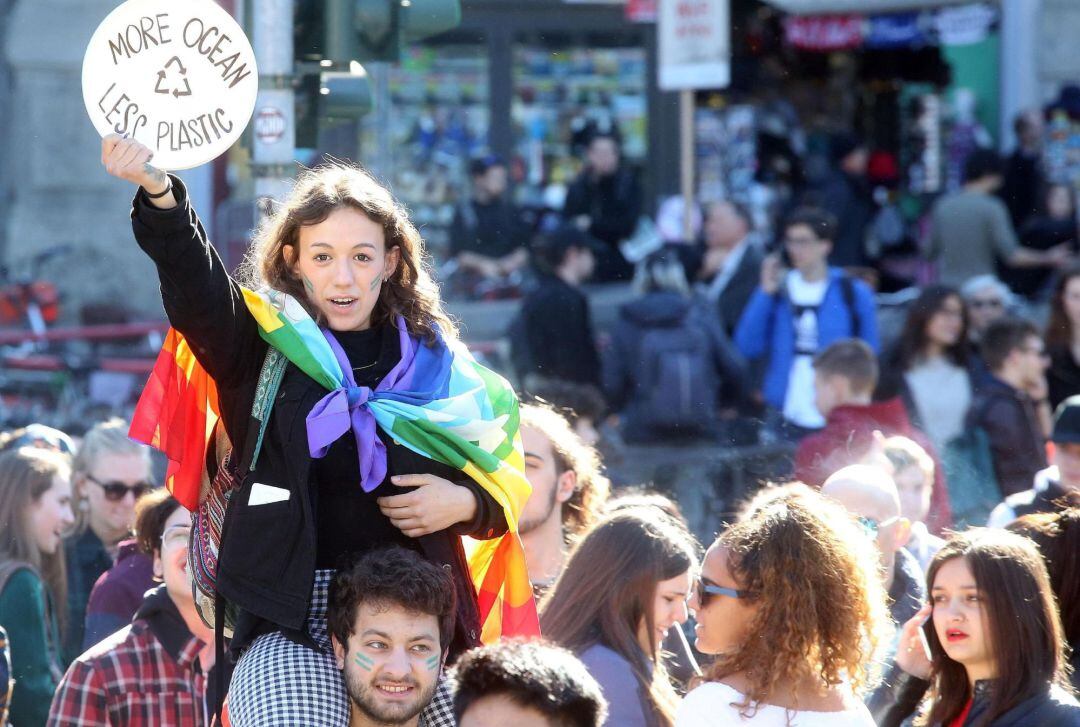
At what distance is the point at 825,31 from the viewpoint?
16.8 metres

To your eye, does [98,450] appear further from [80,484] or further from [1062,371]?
[1062,371]

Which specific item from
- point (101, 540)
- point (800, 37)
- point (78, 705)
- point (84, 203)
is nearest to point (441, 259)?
point (84, 203)

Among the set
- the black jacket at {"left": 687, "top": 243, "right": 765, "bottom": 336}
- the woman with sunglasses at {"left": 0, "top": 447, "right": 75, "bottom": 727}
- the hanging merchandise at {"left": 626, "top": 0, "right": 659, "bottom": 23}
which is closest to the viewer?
the woman with sunglasses at {"left": 0, "top": 447, "right": 75, "bottom": 727}

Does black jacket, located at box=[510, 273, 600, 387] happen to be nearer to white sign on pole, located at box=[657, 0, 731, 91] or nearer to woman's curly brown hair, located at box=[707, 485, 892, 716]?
white sign on pole, located at box=[657, 0, 731, 91]

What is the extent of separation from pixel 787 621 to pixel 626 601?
0.83 meters

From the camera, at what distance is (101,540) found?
6.63 m

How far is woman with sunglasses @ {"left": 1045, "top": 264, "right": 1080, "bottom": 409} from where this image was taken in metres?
9.23

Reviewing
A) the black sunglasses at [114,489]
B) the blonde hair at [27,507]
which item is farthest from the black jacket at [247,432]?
the black sunglasses at [114,489]

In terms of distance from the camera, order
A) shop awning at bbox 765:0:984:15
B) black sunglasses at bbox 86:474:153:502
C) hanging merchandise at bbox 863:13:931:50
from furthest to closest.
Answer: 1. hanging merchandise at bbox 863:13:931:50
2. shop awning at bbox 765:0:984:15
3. black sunglasses at bbox 86:474:153:502

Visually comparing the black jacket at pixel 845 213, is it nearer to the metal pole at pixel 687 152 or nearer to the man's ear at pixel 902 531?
the metal pole at pixel 687 152

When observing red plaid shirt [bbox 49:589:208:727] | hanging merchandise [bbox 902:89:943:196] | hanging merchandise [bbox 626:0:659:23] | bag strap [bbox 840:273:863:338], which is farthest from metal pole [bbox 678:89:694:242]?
red plaid shirt [bbox 49:589:208:727]

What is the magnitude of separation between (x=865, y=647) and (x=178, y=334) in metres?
1.76

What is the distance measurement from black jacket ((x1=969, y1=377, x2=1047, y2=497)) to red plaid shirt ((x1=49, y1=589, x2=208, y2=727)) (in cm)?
436

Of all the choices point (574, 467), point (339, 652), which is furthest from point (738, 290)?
point (339, 652)
